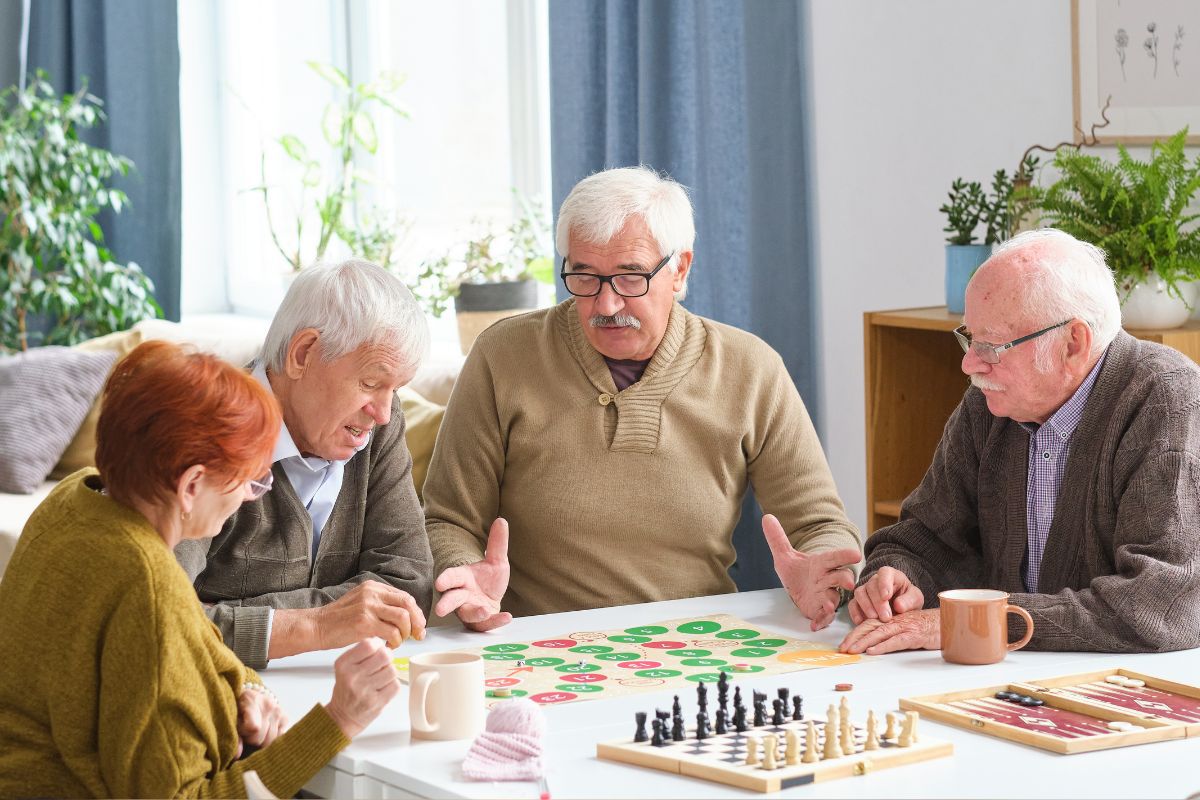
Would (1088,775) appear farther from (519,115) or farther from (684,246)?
(519,115)

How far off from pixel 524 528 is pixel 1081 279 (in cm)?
102

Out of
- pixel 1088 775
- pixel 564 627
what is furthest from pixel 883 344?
pixel 1088 775

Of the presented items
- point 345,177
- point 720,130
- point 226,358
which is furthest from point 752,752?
point 345,177

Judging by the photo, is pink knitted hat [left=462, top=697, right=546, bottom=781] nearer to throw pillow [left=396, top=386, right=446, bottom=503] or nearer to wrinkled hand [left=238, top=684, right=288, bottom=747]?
wrinkled hand [left=238, top=684, right=288, bottom=747]

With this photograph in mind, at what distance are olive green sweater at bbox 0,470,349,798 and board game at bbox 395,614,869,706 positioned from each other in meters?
0.37

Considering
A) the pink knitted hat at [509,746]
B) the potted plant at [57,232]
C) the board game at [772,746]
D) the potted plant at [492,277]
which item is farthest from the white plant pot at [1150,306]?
the potted plant at [57,232]

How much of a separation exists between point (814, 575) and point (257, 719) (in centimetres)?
91

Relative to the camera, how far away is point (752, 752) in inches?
58.5

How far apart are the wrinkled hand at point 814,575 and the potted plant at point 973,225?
1096mm

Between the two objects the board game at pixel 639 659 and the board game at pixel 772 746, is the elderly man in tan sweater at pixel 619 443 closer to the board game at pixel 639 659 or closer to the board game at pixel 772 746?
the board game at pixel 639 659

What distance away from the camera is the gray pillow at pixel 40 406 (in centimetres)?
434

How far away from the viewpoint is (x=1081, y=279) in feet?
6.91

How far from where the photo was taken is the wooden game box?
1564 millimetres

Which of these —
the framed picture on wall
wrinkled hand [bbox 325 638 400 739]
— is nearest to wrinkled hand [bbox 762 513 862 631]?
wrinkled hand [bbox 325 638 400 739]
